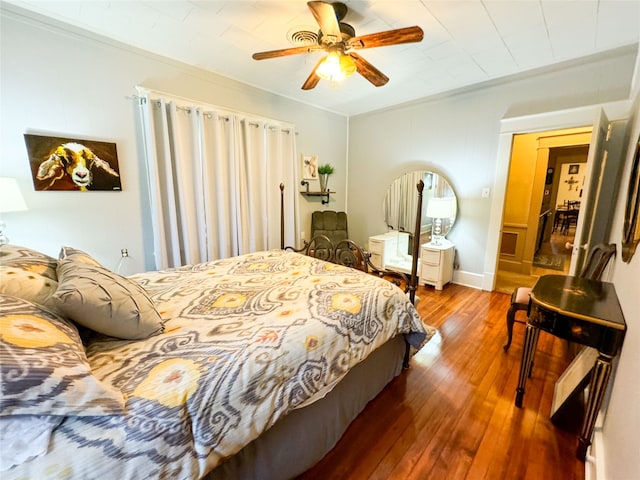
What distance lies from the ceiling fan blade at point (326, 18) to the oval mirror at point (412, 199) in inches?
99.1

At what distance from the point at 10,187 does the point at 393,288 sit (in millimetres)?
2768

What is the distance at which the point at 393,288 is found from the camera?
1715 millimetres

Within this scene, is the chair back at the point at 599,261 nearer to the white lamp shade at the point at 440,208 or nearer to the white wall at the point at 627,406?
the white wall at the point at 627,406

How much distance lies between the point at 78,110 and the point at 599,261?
4449 millimetres

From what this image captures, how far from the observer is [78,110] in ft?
7.59

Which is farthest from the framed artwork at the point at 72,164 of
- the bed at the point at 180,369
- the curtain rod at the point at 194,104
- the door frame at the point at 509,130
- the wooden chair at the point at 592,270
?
the door frame at the point at 509,130

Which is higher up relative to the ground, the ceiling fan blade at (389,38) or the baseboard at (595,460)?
the ceiling fan blade at (389,38)

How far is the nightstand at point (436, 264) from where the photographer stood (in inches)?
136

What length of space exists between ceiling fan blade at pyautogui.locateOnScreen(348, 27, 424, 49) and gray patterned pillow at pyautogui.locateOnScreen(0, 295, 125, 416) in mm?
2236

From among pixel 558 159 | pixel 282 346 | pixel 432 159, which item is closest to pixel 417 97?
pixel 432 159

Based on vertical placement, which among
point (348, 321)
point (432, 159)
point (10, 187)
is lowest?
point (348, 321)

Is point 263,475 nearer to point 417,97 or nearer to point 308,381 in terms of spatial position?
point 308,381

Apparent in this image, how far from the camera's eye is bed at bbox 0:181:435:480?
680 millimetres

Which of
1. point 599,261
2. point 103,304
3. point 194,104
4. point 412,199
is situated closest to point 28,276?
point 103,304
